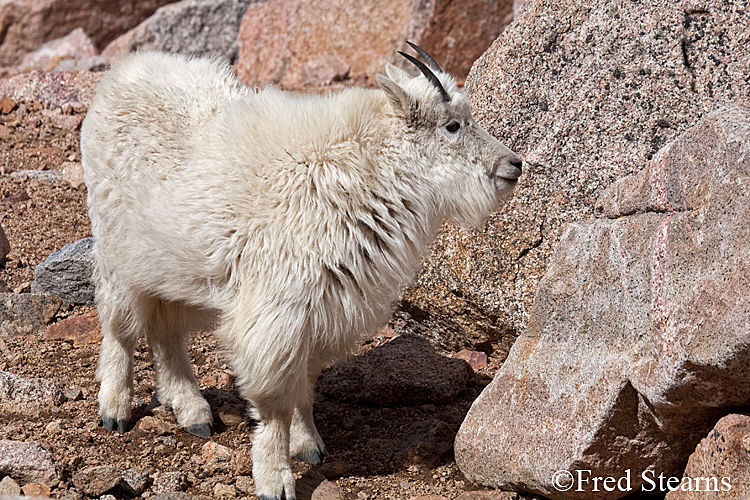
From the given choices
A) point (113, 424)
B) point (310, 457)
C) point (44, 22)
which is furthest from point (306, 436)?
point (44, 22)

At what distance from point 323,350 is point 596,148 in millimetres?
2131

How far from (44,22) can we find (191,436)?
37.9 ft

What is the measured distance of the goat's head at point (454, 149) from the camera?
429cm

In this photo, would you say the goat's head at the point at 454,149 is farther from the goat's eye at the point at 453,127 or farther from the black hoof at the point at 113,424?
the black hoof at the point at 113,424

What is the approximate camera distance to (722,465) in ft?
11.1

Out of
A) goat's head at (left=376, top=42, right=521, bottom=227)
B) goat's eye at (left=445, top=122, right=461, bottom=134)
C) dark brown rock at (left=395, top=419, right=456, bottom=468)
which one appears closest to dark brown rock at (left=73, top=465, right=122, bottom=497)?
dark brown rock at (left=395, top=419, right=456, bottom=468)

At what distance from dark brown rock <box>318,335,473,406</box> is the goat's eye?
1.88 metres

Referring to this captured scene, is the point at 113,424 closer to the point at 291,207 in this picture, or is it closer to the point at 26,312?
the point at 26,312

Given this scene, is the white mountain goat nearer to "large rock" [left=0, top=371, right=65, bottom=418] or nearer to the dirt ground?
the dirt ground

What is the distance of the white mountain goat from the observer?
4.16 meters

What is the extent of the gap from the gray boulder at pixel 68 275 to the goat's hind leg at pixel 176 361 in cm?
143

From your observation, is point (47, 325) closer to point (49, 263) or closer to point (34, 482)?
point (49, 263)

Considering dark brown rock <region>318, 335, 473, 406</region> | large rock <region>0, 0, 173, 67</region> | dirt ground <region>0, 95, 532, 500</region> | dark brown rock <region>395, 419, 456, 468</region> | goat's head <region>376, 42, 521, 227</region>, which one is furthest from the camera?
large rock <region>0, 0, 173, 67</region>

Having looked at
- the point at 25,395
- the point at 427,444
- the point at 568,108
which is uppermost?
the point at 568,108
